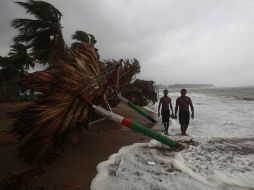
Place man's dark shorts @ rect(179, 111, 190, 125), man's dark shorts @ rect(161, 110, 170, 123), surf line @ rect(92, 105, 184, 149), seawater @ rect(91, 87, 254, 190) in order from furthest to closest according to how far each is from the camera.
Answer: man's dark shorts @ rect(161, 110, 170, 123) → man's dark shorts @ rect(179, 111, 190, 125) → surf line @ rect(92, 105, 184, 149) → seawater @ rect(91, 87, 254, 190)

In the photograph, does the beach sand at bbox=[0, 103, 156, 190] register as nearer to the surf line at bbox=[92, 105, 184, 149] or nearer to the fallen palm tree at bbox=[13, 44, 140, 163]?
the fallen palm tree at bbox=[13, 44, 140, 163]

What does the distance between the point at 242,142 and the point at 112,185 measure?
4.63 m

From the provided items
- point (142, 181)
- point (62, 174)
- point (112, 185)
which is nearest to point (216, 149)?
point (142, 181)

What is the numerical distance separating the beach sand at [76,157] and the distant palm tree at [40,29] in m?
2.61

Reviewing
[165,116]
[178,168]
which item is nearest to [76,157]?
[178,168]


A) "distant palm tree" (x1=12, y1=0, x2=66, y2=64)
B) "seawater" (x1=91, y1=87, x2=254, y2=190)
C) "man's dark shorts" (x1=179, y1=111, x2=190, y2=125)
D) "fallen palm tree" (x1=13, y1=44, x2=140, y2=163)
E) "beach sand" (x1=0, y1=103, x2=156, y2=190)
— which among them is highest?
"distant palm tree" (x1=12, y1=0, x2=66, y2=64)

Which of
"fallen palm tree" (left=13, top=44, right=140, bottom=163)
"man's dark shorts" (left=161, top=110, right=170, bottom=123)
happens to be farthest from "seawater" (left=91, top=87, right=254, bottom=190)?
"man's dark shorts" (left=161, top=110, right=170, bottom=123)

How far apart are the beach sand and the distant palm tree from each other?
8.55 feet

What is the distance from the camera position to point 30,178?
12.0ft

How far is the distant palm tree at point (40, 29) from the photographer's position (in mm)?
7293

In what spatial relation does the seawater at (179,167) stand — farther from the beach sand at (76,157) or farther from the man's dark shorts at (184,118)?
the man's dark shorts at (184,118)

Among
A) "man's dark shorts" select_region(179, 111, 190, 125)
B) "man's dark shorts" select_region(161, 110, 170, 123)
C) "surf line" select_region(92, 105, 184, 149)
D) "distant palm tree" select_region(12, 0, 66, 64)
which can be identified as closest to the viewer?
"surf line" select_region(92, 105, 184, 149)

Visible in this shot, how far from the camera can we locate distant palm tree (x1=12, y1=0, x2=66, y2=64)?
7.29 metres

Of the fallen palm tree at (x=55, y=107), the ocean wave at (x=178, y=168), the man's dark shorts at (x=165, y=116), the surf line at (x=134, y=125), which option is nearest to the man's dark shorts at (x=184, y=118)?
the man's dark shorts at (x=165, y=116)
